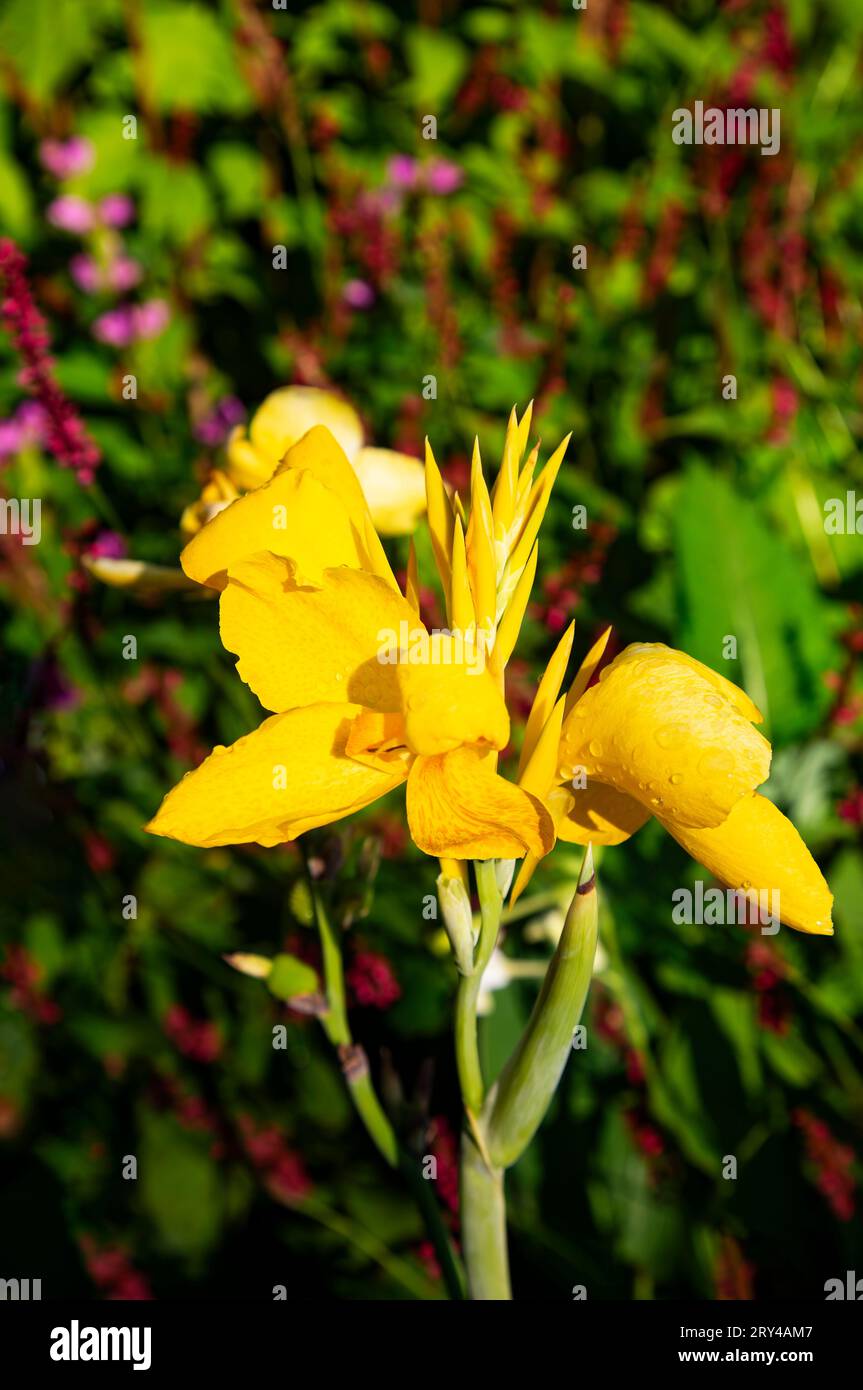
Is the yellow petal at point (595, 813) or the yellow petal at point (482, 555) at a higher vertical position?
the yellow petal at point (482, 555)

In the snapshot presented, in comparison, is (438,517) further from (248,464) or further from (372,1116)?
(372,1116)

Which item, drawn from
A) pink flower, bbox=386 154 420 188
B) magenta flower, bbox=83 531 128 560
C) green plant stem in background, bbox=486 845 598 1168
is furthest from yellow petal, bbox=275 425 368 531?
pink flower, bbox=386 154 420 188

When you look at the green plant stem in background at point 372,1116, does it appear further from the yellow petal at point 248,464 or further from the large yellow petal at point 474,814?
the yellow petal at point 248,464

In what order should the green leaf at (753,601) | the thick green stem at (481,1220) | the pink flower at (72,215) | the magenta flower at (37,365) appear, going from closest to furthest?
the thick green stem at (481,1220) < the magenta flower at (37,365) < the green leaf at (753,601) < the pink flower at (72,215)

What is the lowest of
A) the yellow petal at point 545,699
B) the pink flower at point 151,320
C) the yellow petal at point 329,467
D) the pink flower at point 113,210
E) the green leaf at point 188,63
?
the yellow petal at point 545,699

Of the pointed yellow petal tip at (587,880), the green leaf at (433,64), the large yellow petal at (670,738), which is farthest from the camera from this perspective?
the green leaf at (433,64)

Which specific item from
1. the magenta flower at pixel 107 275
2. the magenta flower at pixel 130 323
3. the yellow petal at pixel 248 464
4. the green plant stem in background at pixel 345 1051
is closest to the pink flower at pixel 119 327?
the magenta flower at pixel 130 323

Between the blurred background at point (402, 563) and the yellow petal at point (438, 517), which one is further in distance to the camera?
the blurred background at point (402, 563)
